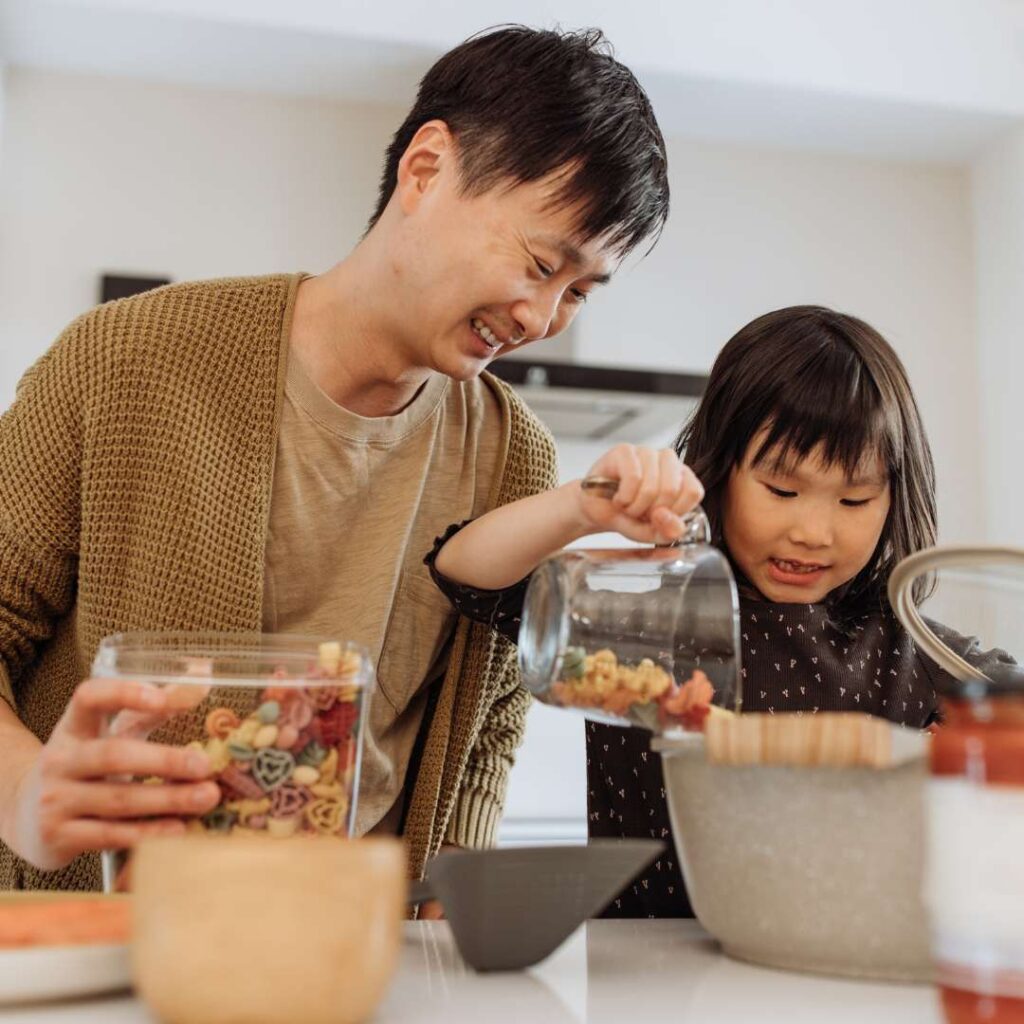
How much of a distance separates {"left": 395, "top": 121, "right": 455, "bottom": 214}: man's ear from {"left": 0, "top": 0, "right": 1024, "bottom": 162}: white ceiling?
1770mm

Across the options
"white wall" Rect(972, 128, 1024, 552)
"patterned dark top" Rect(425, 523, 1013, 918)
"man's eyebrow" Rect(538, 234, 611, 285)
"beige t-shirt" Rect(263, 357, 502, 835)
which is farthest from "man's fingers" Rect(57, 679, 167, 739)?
"white wall" Rect(972, 128, 1024, 552)

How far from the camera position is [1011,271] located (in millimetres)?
3143

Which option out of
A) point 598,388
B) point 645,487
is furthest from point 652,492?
point 598,388

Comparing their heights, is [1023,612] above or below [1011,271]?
below

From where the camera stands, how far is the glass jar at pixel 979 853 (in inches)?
17.6

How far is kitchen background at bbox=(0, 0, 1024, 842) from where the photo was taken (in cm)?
277

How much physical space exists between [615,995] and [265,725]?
9.0 inches

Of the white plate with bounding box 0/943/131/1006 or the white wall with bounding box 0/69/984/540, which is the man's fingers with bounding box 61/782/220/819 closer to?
the white plate with bounding box 0/943/131/1006

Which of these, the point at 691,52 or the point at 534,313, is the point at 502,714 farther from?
the point at 691,52

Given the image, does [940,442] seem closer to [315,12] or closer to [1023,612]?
[1023,612]

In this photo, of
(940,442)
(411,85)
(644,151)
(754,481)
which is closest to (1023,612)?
(940,442)

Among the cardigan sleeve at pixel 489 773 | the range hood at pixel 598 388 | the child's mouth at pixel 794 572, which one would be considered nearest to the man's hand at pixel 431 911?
the cardigan sleeve at pixel 489 773

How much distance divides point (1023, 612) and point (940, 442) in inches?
41.0

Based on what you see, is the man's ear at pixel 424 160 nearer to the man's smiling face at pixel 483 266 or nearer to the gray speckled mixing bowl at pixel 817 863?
the man's smiling face at pixel 483 266
